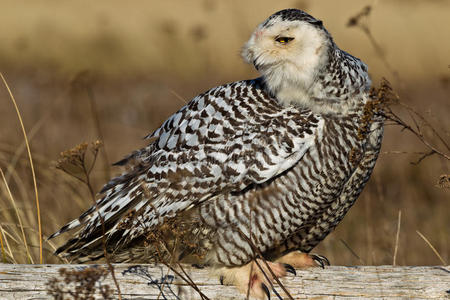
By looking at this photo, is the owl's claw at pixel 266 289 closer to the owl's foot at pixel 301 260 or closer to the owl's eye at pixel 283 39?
the owl's foot at pixel 301 260

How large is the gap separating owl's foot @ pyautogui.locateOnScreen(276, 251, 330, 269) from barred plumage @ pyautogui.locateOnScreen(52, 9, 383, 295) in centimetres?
12

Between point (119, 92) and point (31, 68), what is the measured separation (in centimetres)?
310

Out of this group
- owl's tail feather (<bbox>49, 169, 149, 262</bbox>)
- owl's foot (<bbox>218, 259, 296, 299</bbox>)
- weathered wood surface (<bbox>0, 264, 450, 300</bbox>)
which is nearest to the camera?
weathered wood surface (<bbox>0, 264, 450, 300</bbox>)

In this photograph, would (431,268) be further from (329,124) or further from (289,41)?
(289,41)

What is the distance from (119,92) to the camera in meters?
13.9

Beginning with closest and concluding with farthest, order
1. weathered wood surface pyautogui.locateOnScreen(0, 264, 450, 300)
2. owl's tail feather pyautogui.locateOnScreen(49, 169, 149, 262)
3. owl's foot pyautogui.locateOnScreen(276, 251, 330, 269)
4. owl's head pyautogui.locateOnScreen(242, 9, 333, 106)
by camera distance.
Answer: weathered wood surface pyautogui.locateOnScreen(0, 264, 450, 300) → owl's head pyautogui.locateOnScreen(242, 9, 333, 106) → owl's tail feather pyautogui.locateOnScreen(49, 169, 149, 262) → owl's foot pyautogui.locateOnScreen(276, 251, 330, 269)

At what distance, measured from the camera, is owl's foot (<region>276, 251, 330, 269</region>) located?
3529 millimetres

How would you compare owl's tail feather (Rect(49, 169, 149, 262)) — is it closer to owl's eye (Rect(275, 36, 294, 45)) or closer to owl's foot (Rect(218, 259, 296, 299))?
owl's foot (Rect(218, 259, 296, 299))

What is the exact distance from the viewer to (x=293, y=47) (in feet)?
10.2

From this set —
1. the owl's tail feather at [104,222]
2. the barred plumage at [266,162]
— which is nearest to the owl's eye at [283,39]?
the barred plumage at [266,162]

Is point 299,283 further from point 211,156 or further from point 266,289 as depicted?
point 211,156

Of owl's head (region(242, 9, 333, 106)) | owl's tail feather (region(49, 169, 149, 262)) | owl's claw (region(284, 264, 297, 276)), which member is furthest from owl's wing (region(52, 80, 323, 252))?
owl's claw (region(284, 264, 297, 276))

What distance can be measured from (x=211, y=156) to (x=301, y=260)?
843mm

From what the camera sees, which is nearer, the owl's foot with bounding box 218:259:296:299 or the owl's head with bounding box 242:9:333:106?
the owl's head with bounding box 242:9:333:106
